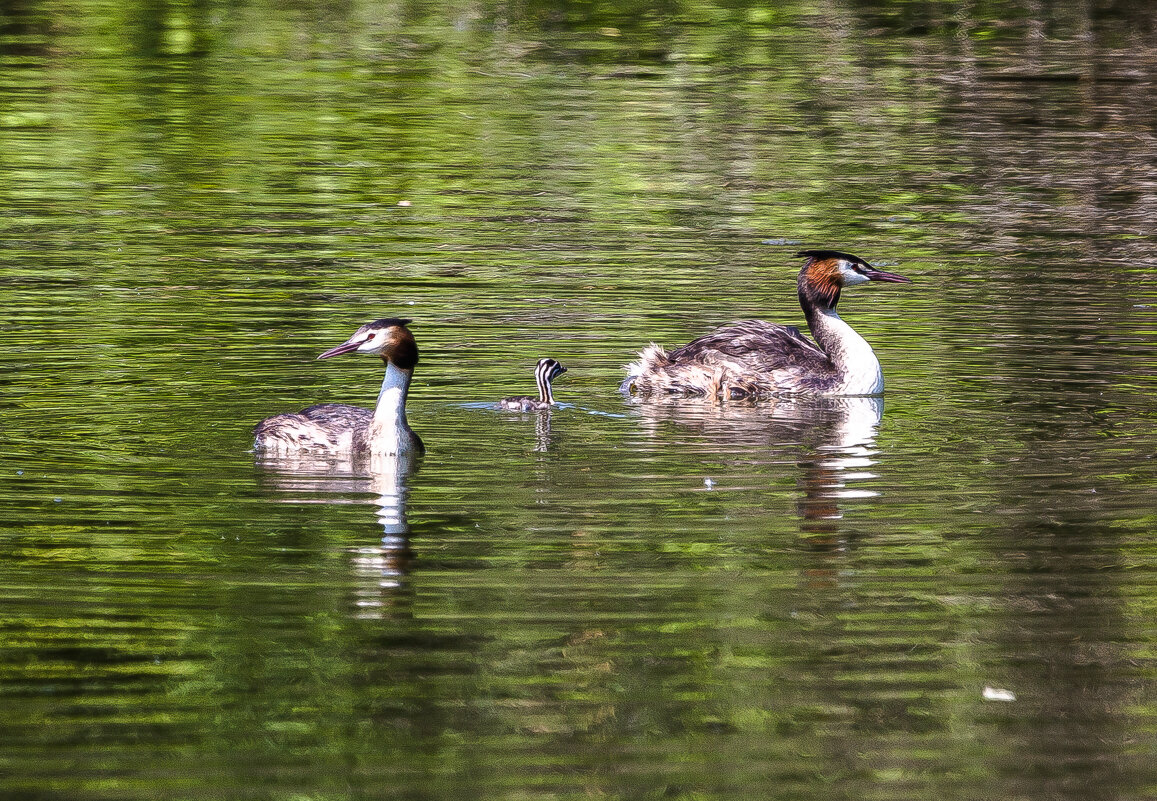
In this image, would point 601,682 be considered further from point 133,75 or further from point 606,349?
point 133,75

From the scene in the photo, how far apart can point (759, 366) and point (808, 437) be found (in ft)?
5.34

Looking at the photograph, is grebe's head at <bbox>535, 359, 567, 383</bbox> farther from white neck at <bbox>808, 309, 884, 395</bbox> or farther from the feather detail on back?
white neck at <bbox>808, 309, 884, 395</bbox>

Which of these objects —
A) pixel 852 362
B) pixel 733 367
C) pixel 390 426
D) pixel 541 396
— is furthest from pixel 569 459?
pixel 852 362

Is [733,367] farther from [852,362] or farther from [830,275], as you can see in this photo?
[830,275]

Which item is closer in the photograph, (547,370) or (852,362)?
(547,370)

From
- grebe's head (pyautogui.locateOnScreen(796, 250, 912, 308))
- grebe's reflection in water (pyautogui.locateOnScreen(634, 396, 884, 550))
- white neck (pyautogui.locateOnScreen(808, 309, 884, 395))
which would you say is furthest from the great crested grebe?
grebe's head (pyautogui.locateOnScreen(796, 250, 912, 308))

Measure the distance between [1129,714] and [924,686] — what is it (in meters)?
0.71

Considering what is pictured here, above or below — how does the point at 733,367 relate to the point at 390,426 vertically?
below

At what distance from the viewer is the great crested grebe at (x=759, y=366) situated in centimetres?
1313

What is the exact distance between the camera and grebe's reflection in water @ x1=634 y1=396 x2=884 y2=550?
9.84 meters

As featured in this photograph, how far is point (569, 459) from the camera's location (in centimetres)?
1086

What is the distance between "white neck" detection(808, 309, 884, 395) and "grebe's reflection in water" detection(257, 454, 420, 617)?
3.50 m

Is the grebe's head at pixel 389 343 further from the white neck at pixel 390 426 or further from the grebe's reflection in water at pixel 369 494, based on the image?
the grebe's reflection in water at pixel 369 494

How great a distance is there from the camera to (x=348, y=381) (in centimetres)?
1333
